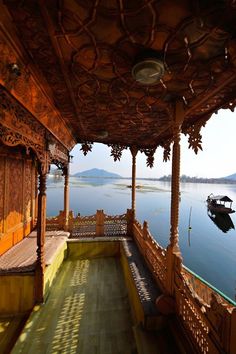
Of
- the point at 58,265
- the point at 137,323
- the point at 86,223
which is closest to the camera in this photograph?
the point at 137,323

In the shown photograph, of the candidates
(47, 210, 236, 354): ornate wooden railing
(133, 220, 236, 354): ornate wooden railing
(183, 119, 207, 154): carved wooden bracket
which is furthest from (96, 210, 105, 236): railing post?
(183, 119, 207, 154): carved wooden bracket

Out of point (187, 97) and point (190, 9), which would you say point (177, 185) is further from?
point (190, 9)

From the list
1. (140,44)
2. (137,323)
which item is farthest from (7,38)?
(137,323)

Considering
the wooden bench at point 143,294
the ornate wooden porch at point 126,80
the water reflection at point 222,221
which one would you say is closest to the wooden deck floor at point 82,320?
the wooden bench at point 143,294

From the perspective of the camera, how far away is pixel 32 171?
7523mm

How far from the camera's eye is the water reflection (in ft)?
Answer: 107

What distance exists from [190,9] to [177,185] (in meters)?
2.89

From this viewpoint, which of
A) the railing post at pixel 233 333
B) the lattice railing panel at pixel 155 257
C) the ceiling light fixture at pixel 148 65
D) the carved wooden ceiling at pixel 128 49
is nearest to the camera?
the carved wooden ceiling at pixel 128 49

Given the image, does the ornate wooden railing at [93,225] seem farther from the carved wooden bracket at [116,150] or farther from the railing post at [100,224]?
the carved wooden bracket at [116,150]

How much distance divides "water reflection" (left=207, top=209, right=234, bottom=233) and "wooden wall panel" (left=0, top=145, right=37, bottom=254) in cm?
3222

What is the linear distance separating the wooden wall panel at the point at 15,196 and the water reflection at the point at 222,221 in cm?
3222

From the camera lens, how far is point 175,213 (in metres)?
3.94

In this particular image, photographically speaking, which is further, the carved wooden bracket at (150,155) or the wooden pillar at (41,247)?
the carved wooden bracket at (150,155)

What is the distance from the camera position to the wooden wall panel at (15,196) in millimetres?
5629
